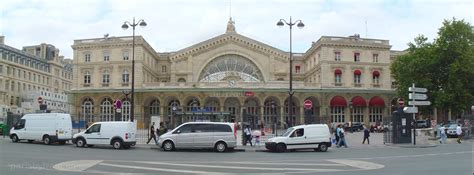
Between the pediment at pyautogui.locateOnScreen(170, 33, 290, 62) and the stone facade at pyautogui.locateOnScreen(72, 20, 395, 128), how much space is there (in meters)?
0.15

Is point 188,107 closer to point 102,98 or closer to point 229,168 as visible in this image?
point 102,98

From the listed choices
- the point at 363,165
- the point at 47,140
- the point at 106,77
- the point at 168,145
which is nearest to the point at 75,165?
the point at 168,145

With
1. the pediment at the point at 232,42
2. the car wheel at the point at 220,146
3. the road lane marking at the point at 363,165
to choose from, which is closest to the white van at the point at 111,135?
the car wheel at the point at 220,146

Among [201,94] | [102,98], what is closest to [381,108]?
[201,94]

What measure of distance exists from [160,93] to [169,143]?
35.9 m

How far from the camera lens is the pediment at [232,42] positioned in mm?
71438

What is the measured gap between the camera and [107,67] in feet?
216

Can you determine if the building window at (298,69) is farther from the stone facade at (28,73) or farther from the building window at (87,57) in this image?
the stone facade at (28,73)

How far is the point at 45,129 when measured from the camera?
29500mm

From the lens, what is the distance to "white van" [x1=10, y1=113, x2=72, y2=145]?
96.2ft

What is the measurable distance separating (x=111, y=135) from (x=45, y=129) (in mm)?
5573

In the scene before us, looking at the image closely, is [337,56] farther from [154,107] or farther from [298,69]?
[154,107]

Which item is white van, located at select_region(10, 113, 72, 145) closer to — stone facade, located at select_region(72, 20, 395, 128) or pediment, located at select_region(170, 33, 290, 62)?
stone facade, located at select_region(72, 20, 395, 128)

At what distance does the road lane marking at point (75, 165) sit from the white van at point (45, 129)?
1245 cm
